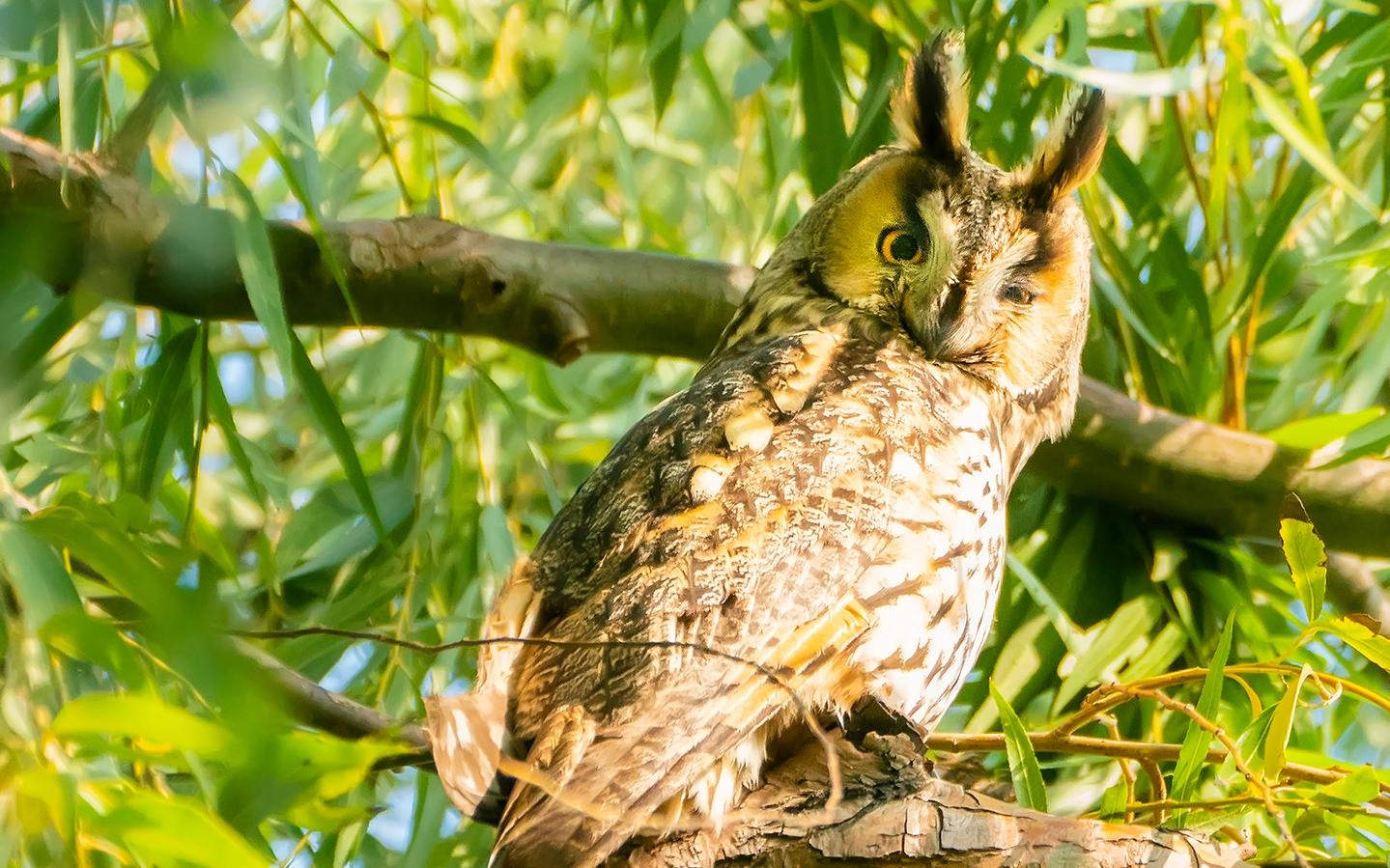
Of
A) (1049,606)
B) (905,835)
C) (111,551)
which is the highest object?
(111,551)

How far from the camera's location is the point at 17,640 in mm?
1407

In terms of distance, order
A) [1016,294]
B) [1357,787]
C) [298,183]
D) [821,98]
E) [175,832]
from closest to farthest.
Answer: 1. [175,832]
2. [1357,787]
3. [298,183]
4. [1016,294]
5. [821,98]

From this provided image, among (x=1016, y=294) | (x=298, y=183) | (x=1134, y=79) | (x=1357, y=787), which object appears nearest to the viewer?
(x=1357, y=787)

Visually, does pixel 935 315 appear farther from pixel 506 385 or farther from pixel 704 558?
pixel 506 385

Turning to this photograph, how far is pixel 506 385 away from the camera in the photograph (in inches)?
143

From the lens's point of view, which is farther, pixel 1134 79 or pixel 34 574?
pixel 1134 79

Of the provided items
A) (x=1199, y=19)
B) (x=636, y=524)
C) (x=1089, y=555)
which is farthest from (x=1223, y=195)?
(x=636, y=524)

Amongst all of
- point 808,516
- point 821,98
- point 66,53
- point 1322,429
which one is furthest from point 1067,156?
point 66,53

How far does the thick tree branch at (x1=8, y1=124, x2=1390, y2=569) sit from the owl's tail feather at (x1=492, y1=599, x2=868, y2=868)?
0.83 meters

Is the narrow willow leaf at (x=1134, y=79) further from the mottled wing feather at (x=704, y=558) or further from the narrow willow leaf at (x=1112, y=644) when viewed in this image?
the narrow willow leaf at (x=1112, y=644)

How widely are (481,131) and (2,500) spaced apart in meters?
2.28

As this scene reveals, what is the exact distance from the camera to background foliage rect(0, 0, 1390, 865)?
1348 mm

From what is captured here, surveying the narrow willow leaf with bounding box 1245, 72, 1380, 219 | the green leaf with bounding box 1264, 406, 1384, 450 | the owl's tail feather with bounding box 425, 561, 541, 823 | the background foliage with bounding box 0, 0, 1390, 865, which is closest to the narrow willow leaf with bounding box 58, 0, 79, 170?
the background foliage with bounding box 0, 0, 1390, 865

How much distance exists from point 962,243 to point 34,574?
1534mm
